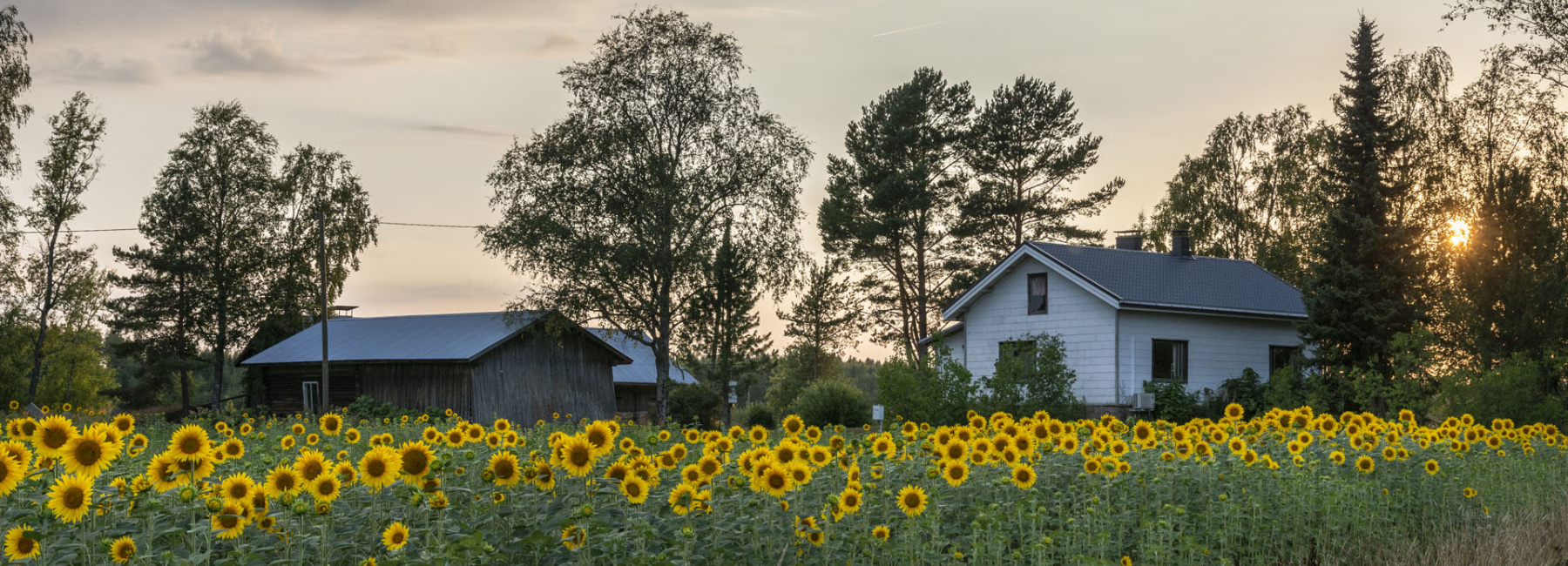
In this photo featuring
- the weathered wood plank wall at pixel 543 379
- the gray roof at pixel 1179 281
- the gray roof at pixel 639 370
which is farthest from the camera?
the gray roof at pixel 639 370

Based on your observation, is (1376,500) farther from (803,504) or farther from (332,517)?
(332,517)

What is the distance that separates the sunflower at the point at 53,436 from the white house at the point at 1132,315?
2538cm

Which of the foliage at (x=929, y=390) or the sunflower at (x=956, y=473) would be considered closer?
the sunflower at (x=956, y=473)

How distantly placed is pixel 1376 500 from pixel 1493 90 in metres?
31.3

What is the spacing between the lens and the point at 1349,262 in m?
27.1

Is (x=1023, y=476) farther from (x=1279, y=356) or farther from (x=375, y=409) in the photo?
(x=375, y=409)

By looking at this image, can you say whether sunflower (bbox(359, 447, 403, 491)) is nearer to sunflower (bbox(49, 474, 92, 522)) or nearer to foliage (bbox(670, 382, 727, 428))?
sunflower (bbox(49, 474, 92, 522))

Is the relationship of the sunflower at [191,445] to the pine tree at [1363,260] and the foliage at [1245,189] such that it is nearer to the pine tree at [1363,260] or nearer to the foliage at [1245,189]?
the pine tree at [1363,260]

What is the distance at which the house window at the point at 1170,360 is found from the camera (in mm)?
29094

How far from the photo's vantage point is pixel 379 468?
15.4ft

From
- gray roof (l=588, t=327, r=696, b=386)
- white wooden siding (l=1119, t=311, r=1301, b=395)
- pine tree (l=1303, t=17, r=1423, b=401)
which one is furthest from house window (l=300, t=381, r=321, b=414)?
pine tree (l=1303, t=17, r=1423, b=401)

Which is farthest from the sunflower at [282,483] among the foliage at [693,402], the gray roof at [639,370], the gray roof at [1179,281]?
the gray roof at [639,370]

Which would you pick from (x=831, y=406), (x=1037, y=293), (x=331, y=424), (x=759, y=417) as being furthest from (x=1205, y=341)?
(x=331, y=424)

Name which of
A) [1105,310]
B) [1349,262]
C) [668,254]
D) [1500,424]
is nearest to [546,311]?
[668,254]
